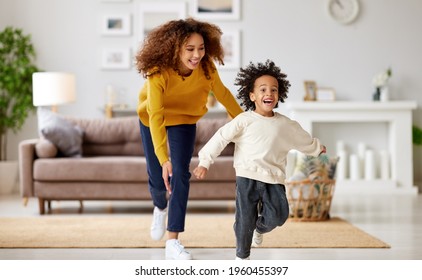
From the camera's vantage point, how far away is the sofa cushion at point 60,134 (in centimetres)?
497

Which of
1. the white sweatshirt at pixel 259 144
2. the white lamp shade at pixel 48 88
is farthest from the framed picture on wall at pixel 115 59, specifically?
the white sweatshirt at pixel 259 144

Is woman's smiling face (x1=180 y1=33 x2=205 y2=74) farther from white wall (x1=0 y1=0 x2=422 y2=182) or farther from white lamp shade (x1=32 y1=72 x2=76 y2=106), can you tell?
white wall (x1=0 y1=0 x2=422 y2=182)

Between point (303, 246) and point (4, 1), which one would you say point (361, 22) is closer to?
point (4, 1)

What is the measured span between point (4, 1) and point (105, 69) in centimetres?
115

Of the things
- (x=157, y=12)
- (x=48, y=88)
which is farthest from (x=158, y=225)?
(x=157, y=12)

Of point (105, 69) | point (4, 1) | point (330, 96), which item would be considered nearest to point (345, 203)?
point (330, 96)

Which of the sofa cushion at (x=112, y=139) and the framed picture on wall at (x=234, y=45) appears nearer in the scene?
the sofa cushion at (x=112, y=139)

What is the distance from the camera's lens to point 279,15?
684 cm

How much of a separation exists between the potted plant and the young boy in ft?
14.1

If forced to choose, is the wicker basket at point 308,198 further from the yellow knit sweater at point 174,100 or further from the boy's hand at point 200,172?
the boy's hand at point 200,172

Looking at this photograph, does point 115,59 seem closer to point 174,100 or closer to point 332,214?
point 332,214

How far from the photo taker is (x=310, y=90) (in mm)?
6727

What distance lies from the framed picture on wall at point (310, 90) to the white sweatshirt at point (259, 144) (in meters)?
4.31
